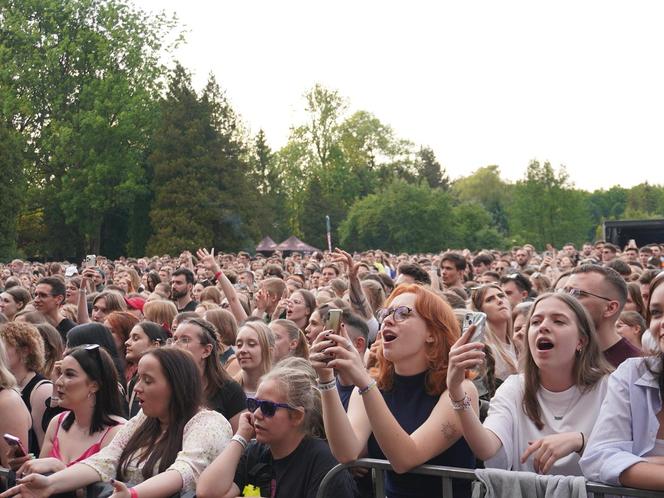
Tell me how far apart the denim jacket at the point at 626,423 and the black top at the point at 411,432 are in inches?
26.3

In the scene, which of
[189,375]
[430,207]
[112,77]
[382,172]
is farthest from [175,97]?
[189,375]

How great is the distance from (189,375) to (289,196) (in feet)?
248

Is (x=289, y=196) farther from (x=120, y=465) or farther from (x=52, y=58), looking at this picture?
(x=120, y=465)

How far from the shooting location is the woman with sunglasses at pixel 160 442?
4.83 metres

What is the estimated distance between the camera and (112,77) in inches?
2114

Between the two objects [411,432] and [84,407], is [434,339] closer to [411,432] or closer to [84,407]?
[411,432]

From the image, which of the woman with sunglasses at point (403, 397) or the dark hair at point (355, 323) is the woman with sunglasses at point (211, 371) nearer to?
the dark hair at point (355, 323)

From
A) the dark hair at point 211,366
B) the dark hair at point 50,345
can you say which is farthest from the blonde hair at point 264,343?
the dark hair at point 50,345

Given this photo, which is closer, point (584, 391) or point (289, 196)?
point (584, 391)

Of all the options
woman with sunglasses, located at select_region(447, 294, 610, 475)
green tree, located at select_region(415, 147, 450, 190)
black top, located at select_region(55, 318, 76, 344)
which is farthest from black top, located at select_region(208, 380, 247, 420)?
green tree, located at select_region(415, 147, 450, 190)

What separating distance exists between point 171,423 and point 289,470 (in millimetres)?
828

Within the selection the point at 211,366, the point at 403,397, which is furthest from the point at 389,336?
the point at 211,366

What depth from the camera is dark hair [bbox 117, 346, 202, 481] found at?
5000 mm

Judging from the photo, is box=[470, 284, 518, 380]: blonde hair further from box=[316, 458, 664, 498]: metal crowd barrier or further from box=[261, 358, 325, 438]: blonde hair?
box=[316, 458, 664, 498]: metal crowd barrier
